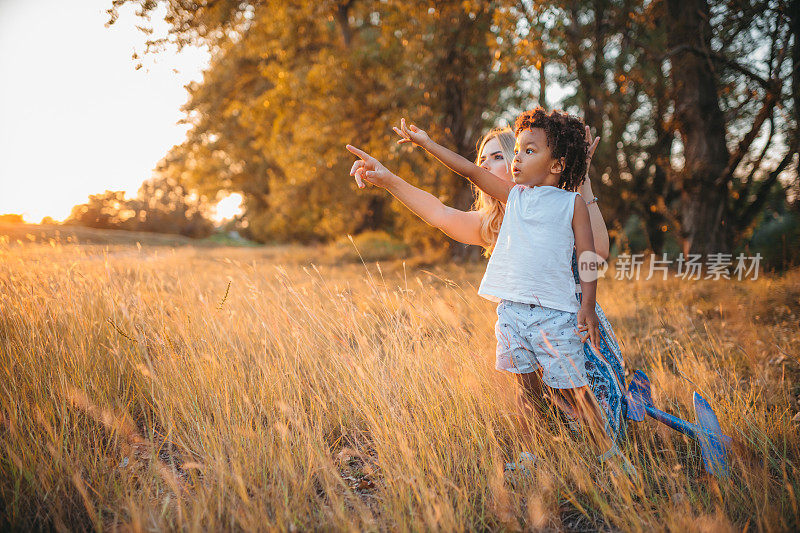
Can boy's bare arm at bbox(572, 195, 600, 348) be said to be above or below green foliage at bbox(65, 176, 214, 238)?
below

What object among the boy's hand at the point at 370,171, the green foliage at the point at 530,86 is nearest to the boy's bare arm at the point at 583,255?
the boy's hand at the point at 370,171

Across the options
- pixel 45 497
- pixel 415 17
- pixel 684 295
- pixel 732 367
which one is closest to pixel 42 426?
pixel 45 497

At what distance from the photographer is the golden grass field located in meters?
1.66

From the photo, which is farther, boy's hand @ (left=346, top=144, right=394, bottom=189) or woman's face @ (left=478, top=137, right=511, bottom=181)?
woman's face @ (left=478, top=137, right=511, bottom=181)

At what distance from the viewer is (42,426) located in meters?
2.13

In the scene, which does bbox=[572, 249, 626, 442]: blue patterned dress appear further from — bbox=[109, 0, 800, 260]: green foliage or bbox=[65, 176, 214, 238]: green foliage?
bbox=[65, 176, 214, 238]: green foliage

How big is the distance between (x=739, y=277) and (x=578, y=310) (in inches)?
259

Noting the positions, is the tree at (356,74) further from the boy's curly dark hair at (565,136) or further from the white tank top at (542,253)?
the white tank top at (542,253)

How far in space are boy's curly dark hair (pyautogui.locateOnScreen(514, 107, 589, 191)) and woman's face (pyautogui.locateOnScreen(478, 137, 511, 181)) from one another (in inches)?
17.4

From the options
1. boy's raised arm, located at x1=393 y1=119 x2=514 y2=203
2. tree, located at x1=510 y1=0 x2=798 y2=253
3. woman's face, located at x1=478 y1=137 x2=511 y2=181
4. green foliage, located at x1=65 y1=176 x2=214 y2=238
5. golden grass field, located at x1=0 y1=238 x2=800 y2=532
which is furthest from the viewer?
green foliage, located at x1=65 y1=176 x2=214 y2=238

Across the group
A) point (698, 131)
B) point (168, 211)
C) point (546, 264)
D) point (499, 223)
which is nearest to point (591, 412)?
point (546, 264)

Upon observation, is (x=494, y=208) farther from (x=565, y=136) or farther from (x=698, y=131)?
(x=698, y=131)

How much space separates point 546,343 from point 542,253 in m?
0.40

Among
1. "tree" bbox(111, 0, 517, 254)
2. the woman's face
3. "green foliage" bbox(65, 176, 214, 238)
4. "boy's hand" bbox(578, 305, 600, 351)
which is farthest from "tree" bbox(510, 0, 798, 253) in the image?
"green foliage" bbox(65, 176, 214, 238)
